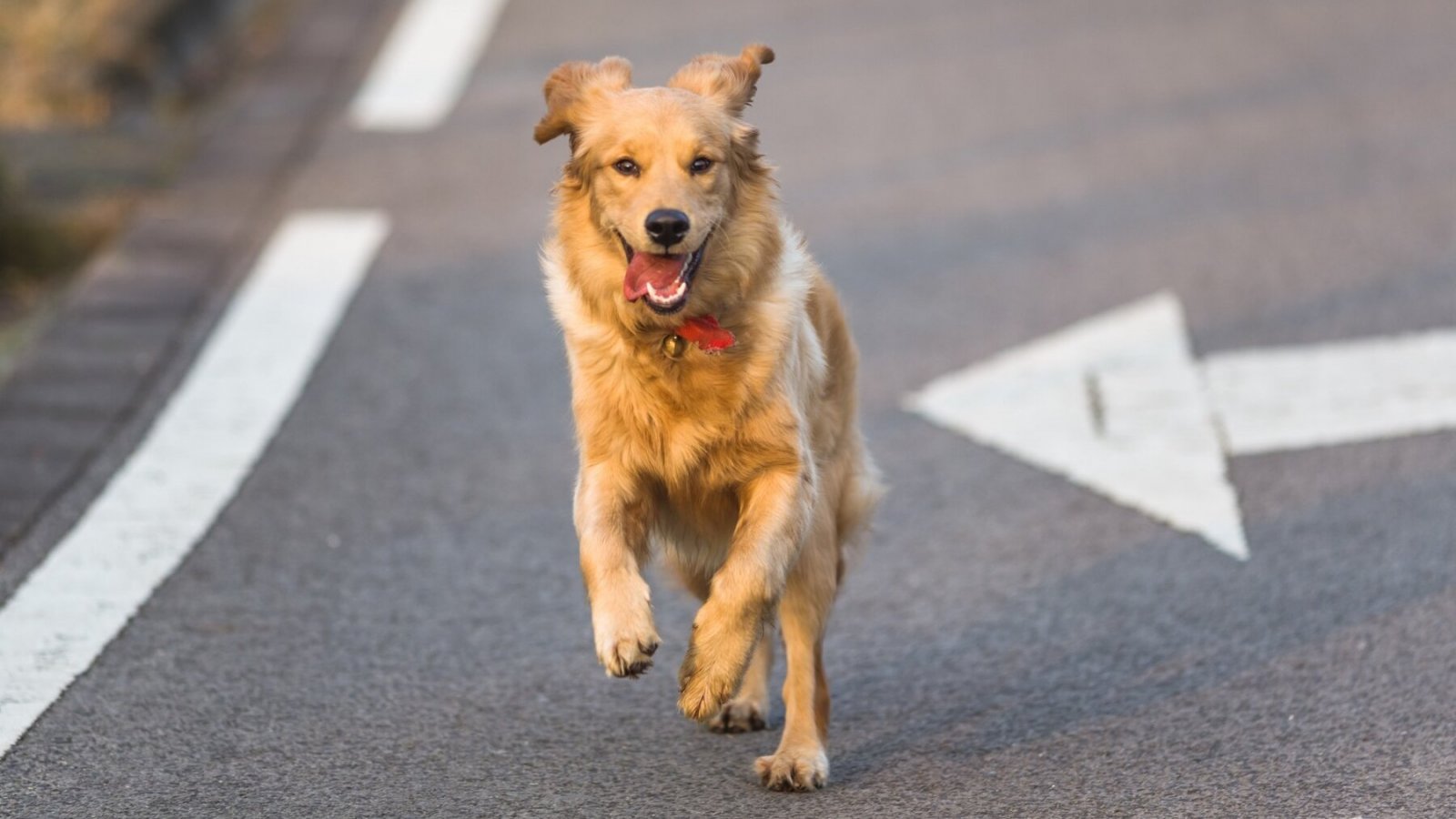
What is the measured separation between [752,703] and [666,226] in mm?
1351

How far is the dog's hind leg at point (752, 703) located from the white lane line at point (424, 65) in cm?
645

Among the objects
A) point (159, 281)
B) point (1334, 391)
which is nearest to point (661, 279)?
point (1334, 391)

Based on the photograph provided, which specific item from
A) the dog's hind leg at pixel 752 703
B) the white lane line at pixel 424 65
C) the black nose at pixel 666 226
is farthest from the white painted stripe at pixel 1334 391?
the white lane line at pixel 424 65

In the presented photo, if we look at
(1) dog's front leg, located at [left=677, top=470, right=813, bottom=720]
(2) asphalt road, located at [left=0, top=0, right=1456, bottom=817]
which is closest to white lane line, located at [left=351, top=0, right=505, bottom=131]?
(2) asphalt road, located at [left=0, top=0, right=1456, bottom=817]

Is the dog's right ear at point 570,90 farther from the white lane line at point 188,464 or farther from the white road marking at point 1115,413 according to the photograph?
the white road marking at point 1115,413

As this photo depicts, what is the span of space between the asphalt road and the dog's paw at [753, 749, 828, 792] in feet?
0.19

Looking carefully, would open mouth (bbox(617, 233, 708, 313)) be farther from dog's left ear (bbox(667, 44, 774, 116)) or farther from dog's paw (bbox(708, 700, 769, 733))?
dog's paw (bbox(708, 700, 769, 733))

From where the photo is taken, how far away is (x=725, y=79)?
5.07 meters

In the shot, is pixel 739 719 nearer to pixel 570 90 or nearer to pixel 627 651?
pixel 627 651

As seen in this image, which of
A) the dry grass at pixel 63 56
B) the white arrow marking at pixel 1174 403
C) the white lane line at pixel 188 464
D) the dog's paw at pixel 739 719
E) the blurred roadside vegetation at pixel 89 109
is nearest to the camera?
the dog's paw at pixel 739 719

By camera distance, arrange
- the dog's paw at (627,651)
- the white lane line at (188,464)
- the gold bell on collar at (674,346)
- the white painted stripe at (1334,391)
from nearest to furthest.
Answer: the dog's paw at (627,651) < the gold bell on collar at (674,346) < the white lane line at (188,464) < the white painted stripe at (1334,391)

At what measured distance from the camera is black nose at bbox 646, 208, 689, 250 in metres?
4.62

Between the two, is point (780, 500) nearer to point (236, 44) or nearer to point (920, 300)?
point (920, 300)

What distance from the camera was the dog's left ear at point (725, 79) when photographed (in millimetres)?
5039
